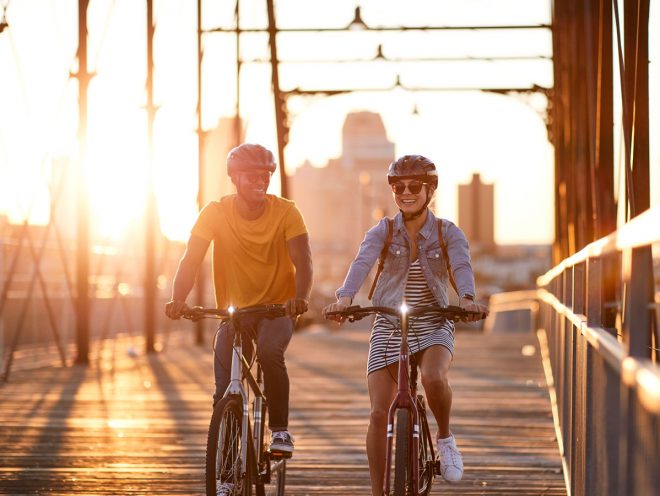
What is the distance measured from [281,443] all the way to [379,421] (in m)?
0.66

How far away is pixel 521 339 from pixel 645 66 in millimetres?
18772

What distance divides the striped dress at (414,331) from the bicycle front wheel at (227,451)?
56cm

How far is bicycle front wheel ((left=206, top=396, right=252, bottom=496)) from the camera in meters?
5.00

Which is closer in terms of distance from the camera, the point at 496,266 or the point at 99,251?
the point at 99,251

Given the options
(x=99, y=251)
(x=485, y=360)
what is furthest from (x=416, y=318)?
(x=99, y=251)

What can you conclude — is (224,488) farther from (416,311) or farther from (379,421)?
(416,311)

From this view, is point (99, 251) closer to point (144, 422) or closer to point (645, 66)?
point (144, 422)

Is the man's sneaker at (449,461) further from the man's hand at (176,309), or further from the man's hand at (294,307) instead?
the man's hand at (176,309)

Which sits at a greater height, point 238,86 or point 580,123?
point 238,86

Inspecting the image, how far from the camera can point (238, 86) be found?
87.5 feet

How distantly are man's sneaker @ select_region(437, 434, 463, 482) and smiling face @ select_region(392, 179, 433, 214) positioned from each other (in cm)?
92

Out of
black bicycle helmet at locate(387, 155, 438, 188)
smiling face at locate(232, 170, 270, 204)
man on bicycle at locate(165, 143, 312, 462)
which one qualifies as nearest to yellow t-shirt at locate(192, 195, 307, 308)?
man on bicycle at locate(165, 143, 312, 462)

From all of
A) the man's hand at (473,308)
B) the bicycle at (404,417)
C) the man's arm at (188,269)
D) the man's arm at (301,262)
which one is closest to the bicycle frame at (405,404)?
the bicycle at (404,417)

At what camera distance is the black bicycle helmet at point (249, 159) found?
19.0ft
